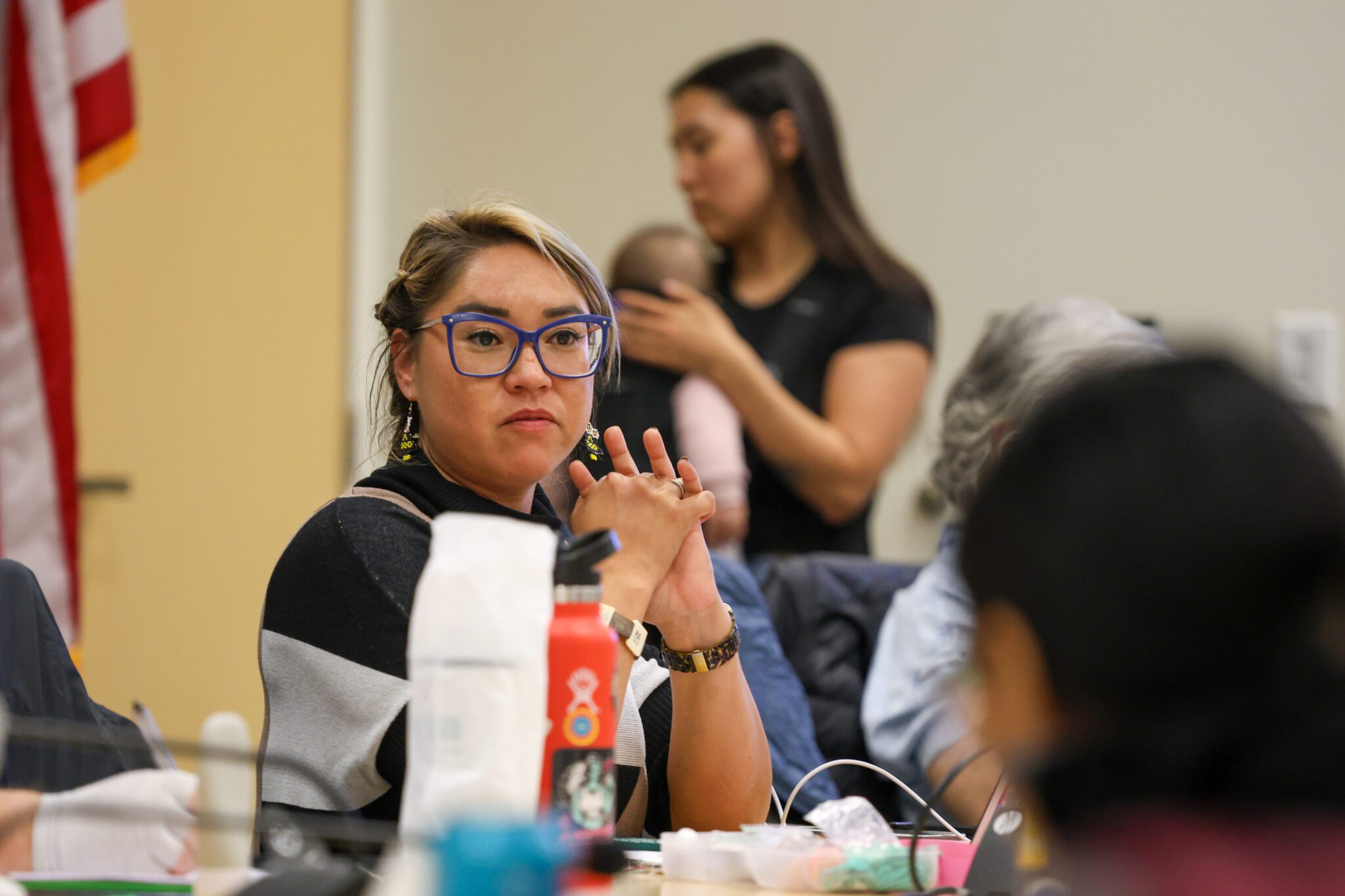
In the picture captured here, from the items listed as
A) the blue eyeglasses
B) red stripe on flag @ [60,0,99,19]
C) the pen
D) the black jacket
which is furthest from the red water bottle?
red stripe on flag @ [60,0,99,19]

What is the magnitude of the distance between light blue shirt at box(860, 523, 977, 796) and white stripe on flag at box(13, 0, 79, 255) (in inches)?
72.7

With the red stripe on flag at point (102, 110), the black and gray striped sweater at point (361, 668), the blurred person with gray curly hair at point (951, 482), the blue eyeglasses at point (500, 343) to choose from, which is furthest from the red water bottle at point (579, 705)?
the red stripe on flag at point (102, 110)

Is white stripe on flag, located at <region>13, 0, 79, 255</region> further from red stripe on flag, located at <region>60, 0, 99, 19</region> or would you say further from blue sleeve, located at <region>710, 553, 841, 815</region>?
blue sleeve, located at <region>710, 553, 841, 815</region>

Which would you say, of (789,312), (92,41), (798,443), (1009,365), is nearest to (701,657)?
(1009,365)

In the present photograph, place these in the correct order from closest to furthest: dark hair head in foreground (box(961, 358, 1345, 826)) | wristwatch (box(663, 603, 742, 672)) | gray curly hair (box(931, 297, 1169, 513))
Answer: dark hair head in foreground (box(961, 358, 1345, 826)) → wristwatch (box(663, 603, 742, 672)) → gray curly hair (box(931, 297, 1169, 513))

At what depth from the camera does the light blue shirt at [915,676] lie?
2.05 m

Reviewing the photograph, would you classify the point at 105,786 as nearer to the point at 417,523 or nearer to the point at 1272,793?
the point at 417,523

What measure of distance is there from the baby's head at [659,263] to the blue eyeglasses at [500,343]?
1.18m

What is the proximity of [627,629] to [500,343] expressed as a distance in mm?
414

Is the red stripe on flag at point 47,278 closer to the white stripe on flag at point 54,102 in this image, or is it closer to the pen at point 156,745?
the white stripe on flag at point 54,102

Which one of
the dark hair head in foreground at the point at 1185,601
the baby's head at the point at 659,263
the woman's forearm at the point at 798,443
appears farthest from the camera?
the baby's head at the point at 659,263

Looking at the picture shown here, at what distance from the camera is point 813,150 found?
2.63 meters

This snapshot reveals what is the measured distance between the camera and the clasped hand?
1.27 meters

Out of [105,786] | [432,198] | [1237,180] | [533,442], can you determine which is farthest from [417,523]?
[1237,180]
